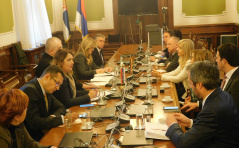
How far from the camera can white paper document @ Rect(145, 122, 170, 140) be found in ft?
8.33

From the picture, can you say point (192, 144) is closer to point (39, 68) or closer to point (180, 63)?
point (180, 63)

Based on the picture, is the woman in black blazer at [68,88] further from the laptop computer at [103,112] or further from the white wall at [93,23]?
the white wall at [93,23]

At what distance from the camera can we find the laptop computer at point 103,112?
3.07 metres

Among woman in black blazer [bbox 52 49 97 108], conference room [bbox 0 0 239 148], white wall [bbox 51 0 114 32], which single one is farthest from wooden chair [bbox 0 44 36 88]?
white wall [bbox 51 0 114 32]

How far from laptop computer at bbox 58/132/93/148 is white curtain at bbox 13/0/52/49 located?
5.32m

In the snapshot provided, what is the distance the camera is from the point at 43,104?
3227 millimetres

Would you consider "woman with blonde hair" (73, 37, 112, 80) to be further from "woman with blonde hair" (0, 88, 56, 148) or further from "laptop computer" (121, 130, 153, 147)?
"woman with blonde hair" (0, 88, 56, 148)

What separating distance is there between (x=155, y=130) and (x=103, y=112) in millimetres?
701

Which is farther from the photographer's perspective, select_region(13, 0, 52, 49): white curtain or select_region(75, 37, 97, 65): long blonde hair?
select_region(13, 0, 52, 49): white curtain

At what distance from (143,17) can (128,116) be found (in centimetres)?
778

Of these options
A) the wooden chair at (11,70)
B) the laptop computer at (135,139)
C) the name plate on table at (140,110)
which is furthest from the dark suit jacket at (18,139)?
the wooden chair at (11,70)

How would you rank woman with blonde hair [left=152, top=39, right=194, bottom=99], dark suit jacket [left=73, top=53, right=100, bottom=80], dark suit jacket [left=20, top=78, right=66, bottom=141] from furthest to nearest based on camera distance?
dark suit jacket [left=73, top=53, right=100, bottom=80] → woman with blonde hair [left=152, top=39, right=194, bottom=99] → dark suit jacket [left=20, top=78, right=66, bottom=141]

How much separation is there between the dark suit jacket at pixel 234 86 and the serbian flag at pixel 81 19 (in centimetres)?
698

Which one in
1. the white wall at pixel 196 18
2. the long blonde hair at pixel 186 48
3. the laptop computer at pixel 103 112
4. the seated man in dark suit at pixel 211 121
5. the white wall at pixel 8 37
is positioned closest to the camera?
the seated man in dark suit at pixel 211 121
